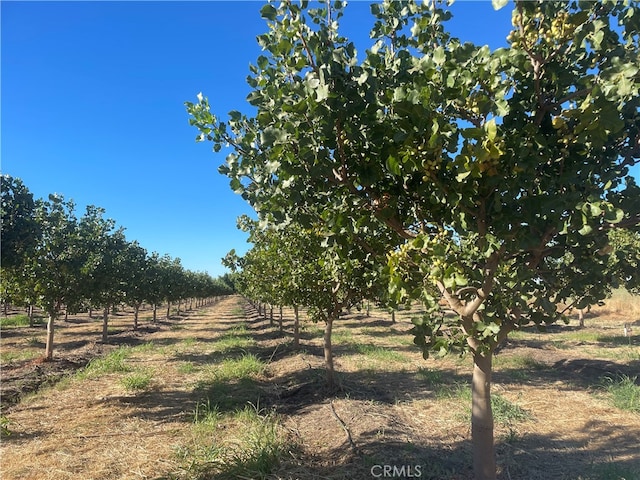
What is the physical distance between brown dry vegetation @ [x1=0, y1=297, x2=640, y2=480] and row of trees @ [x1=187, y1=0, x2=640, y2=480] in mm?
Result: 2652

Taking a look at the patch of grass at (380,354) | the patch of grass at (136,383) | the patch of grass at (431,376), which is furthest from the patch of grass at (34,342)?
the patch of grass at (431,376)

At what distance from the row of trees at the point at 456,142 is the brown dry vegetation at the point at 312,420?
265 centimetres

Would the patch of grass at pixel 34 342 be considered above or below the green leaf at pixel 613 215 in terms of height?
below

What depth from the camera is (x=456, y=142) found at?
10.2ft

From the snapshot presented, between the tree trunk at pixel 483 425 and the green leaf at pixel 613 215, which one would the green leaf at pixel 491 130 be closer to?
the green leaf at pixel 613 215

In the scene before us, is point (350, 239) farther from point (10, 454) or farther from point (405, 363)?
point (405, 363)

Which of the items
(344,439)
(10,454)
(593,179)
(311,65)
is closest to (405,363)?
(344,439)

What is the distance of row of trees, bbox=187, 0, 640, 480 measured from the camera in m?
2.78

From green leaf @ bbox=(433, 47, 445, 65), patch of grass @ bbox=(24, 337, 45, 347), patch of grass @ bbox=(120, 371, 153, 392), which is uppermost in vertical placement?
green leaf @ bbox=(433, 47, 445, 65)

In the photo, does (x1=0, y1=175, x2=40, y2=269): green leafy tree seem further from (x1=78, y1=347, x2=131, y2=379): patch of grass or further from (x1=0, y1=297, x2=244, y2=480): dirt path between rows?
(x1=78, y1=347, x2=131, y2=379): patch of grass

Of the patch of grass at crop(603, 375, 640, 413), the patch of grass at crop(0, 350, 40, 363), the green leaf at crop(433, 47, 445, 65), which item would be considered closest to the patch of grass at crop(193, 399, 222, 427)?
the green leaf at crop(433, 47, 445, 65)

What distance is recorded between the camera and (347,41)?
129 inches

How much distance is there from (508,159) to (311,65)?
162 centimetres

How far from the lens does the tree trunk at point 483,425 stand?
4.06 metres
